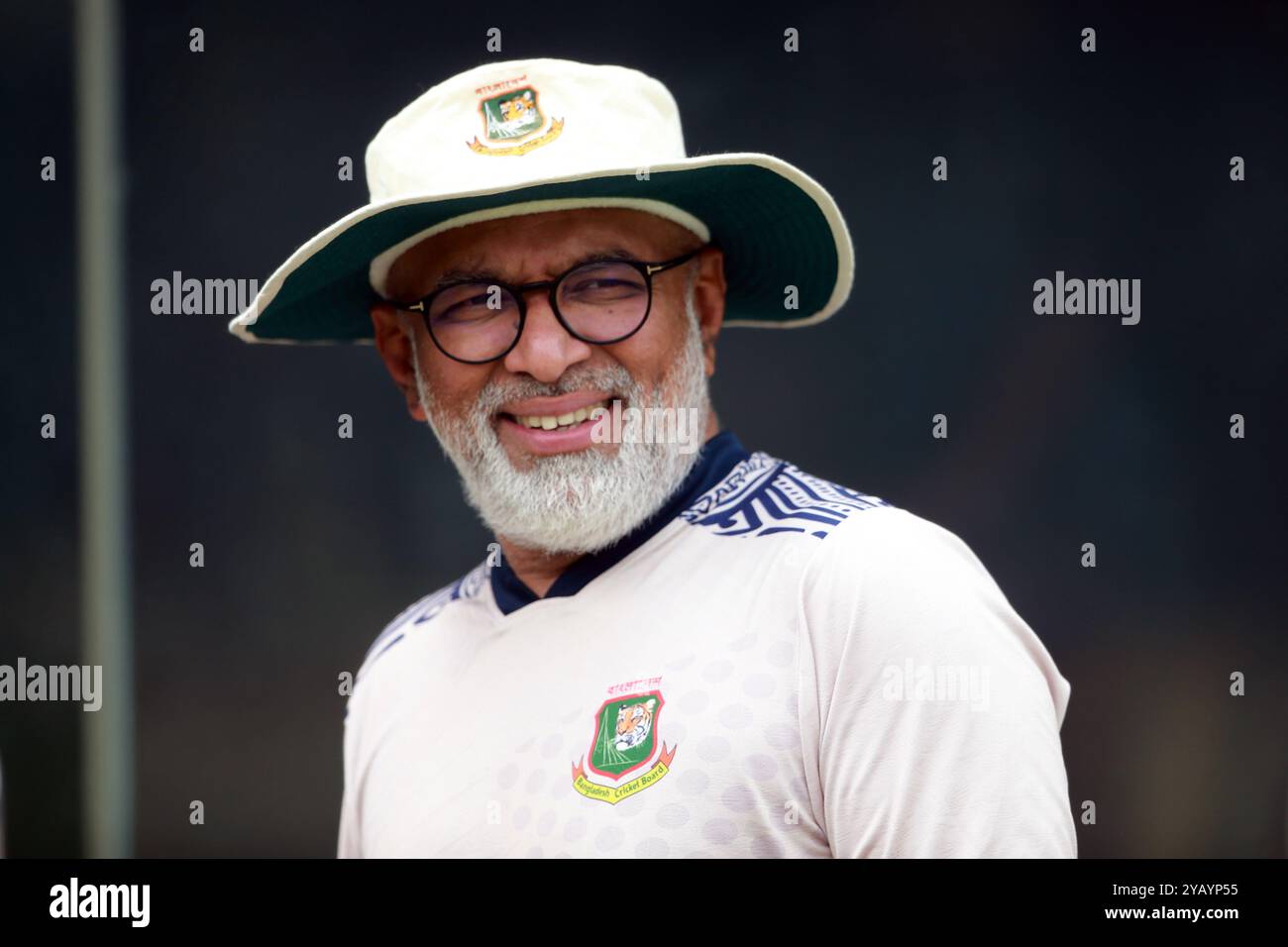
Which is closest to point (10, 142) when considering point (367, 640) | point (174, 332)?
point (174, 332)

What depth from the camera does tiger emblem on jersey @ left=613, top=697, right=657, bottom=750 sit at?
186cm

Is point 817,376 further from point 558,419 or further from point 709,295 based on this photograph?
point 558,419

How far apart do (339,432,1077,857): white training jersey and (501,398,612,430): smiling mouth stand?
0.67ft

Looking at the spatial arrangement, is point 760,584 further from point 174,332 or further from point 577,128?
point 174,332

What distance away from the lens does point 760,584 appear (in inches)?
75.1

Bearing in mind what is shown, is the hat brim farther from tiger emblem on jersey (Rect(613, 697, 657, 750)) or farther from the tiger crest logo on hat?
tiger emblem on jersey (Rect(613, 697, 657, 750))

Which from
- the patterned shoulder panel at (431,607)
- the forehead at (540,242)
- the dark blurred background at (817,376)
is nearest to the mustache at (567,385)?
the forehead at (540,242)

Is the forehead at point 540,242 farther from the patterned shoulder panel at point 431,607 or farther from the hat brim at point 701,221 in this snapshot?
the patterned shoulder panel at point 431,607

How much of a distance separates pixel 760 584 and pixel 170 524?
298cm

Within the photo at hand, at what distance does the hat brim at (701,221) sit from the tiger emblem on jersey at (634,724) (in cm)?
82

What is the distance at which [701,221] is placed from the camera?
235 cm

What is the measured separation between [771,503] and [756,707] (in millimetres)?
379

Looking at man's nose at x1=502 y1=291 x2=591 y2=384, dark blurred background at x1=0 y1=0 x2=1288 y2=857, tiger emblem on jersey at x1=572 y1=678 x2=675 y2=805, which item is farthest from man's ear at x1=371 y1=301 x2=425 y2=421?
dark blurred background at x1=0 y1=0 x2=1288 y2=857

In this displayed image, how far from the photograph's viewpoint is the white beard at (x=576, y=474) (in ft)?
6.97
